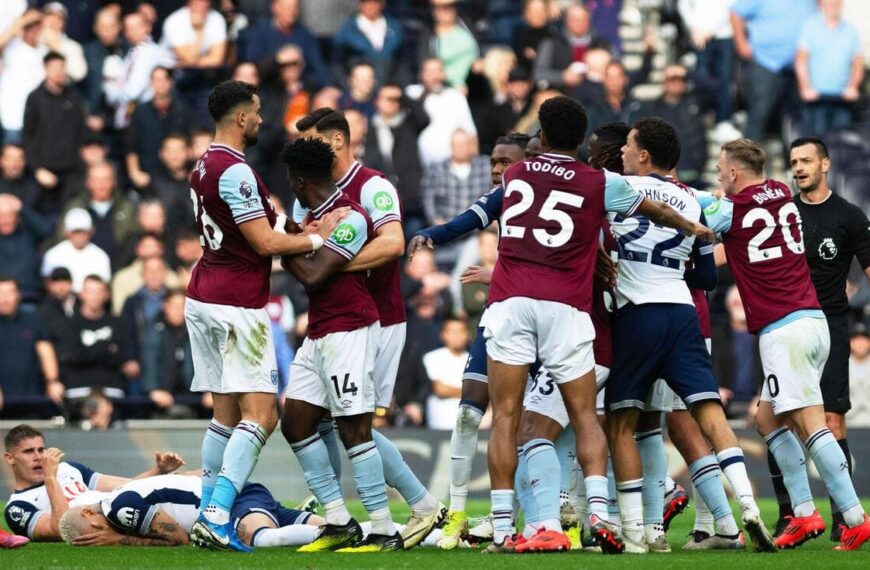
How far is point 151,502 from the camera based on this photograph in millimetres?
10320

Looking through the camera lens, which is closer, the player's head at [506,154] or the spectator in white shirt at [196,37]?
the player's head at [506,154]

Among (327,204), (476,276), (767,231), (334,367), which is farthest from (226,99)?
(767,231)

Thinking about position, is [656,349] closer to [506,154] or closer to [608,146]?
[608,146]

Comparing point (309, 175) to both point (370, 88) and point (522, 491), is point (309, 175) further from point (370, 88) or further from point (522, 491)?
point (370, 88)

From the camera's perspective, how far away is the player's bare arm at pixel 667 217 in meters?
9.39

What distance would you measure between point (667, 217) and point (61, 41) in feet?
38.6

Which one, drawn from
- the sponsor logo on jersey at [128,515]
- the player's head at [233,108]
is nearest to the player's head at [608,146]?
the player's head at [233,108]

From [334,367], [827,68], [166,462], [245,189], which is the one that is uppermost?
[827,68]

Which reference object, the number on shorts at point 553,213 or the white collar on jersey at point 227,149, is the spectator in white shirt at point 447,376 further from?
the number on shorts at point 553,213

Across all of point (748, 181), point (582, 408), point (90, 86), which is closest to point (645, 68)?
point (90, 86)

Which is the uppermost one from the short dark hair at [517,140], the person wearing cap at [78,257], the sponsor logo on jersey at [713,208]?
the short dark hair at [517,140]

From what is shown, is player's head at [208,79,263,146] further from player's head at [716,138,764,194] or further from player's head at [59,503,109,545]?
player's head at [716,138,764,194]

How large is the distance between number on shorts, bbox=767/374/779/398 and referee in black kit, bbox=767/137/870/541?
1.02 meters

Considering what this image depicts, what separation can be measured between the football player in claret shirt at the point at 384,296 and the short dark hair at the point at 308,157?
1.38ft
